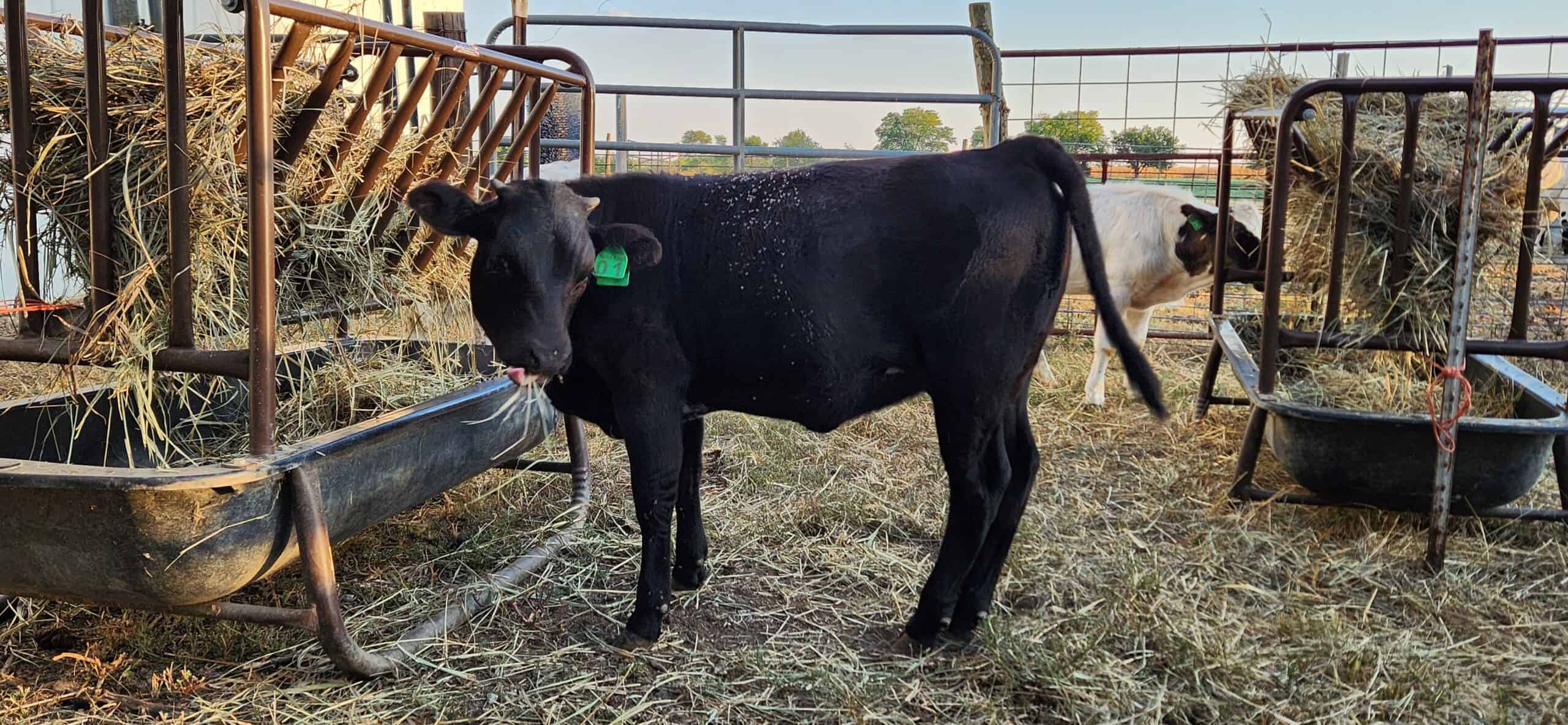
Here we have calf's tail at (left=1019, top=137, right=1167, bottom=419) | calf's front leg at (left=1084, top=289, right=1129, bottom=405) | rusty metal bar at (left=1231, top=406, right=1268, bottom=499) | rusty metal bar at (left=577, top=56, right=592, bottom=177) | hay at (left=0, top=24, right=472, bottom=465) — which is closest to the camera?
hay at (left=0, top=24, right=472, bottom=465)

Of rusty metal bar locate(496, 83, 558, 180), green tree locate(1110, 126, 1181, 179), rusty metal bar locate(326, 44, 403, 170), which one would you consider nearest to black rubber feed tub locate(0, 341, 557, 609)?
rusty metal bar locate(326, 44, 403, 170)

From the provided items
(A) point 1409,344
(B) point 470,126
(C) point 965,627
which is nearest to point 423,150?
(B) point 470,126

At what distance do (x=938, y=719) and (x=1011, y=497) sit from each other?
909 millimetres

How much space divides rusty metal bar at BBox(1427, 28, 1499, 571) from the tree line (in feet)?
16.2

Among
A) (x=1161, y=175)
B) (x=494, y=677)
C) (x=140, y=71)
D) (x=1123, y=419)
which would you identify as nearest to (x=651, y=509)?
(x=494, y=677)

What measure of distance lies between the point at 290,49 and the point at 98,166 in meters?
0.59

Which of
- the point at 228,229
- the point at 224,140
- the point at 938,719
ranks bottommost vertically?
the point at 938,719

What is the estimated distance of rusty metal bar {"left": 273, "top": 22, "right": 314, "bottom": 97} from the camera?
106 inches

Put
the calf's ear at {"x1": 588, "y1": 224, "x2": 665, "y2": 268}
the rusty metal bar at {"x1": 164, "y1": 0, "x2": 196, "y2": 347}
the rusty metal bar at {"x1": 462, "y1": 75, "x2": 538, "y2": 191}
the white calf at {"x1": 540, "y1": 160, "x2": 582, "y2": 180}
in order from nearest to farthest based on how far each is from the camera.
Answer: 1. the rusty metal bar at {"x1": 164, "y1": 0, "x2": 196, "y2": 347}
2. the calf's ear at {"x1": 588, "y1": 224, "x2": 665, "y2": 268}
3. the rusty metal bar at {"x1": 462, "y1": 75, "x2": 538, "y2": 191}
4. the white calf at {"x1": 540, "y1": 160, "x2": 582, "y2": 180}

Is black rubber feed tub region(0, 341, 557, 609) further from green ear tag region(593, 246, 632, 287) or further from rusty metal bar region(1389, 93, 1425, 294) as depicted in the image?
rusty metal bar region(1389, 93, 1425, 294)

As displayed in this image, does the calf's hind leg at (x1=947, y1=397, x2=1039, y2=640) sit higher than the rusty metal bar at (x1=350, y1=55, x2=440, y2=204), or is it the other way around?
the rusty metal bar at (x1=350, y1=55, x2=440, y2=204)

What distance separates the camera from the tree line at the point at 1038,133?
8.70 meters

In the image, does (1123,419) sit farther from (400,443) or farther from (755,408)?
(400,443)

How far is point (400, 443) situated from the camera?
3.02m
